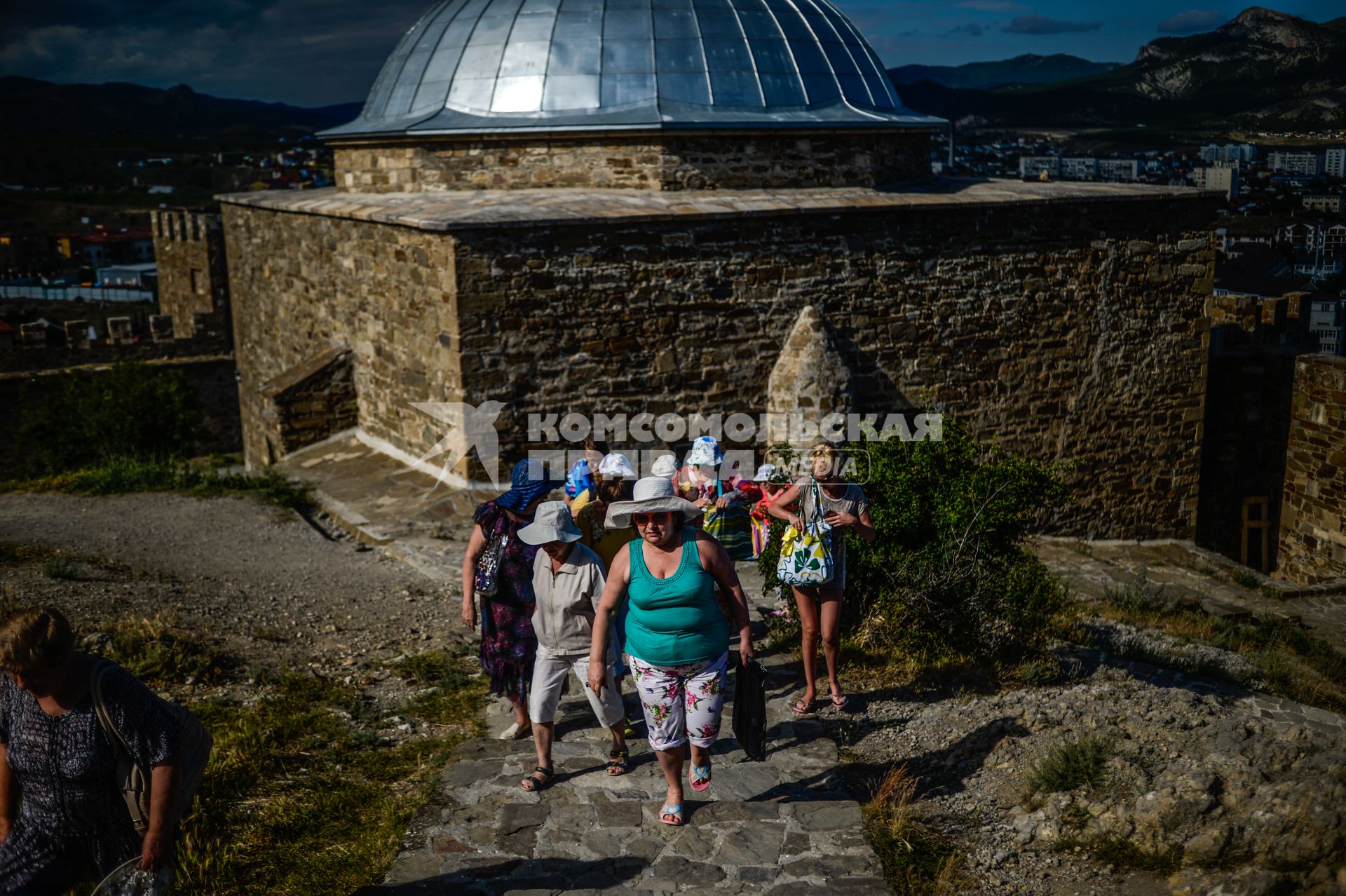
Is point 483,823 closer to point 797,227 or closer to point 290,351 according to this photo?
point 797,227

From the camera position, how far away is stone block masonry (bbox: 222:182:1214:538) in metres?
9.20

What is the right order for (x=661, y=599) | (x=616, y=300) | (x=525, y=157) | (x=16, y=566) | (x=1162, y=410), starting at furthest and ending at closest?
(x=1162, y=410), (x=525, y=157), (x=616, y=300), (x=16, y=566), (x=661, y=599)

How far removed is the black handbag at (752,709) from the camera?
4418 mm

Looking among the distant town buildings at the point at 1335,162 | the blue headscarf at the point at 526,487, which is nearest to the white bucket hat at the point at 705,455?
the blue headscarf at the point at 526,487

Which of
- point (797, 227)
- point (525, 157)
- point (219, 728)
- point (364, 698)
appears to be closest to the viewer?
point (219, 728)

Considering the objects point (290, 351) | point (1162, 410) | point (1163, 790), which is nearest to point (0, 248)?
point (290, 351)

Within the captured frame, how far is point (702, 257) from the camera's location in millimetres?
9734

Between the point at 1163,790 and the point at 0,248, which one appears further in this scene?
the point at 0,248

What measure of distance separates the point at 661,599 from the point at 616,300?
5.58 metres

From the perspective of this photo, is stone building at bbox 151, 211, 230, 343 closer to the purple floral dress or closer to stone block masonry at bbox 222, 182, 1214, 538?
stone block masonry at bbox 222, 182, 1214, 538

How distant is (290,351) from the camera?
1312cm

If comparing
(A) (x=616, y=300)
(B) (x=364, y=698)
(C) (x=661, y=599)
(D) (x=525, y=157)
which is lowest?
(B) (x=364, y=698)

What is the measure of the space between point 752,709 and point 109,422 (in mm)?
14757

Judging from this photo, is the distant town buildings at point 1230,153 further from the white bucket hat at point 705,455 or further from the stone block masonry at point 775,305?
the white bucket hat at point 705,455
